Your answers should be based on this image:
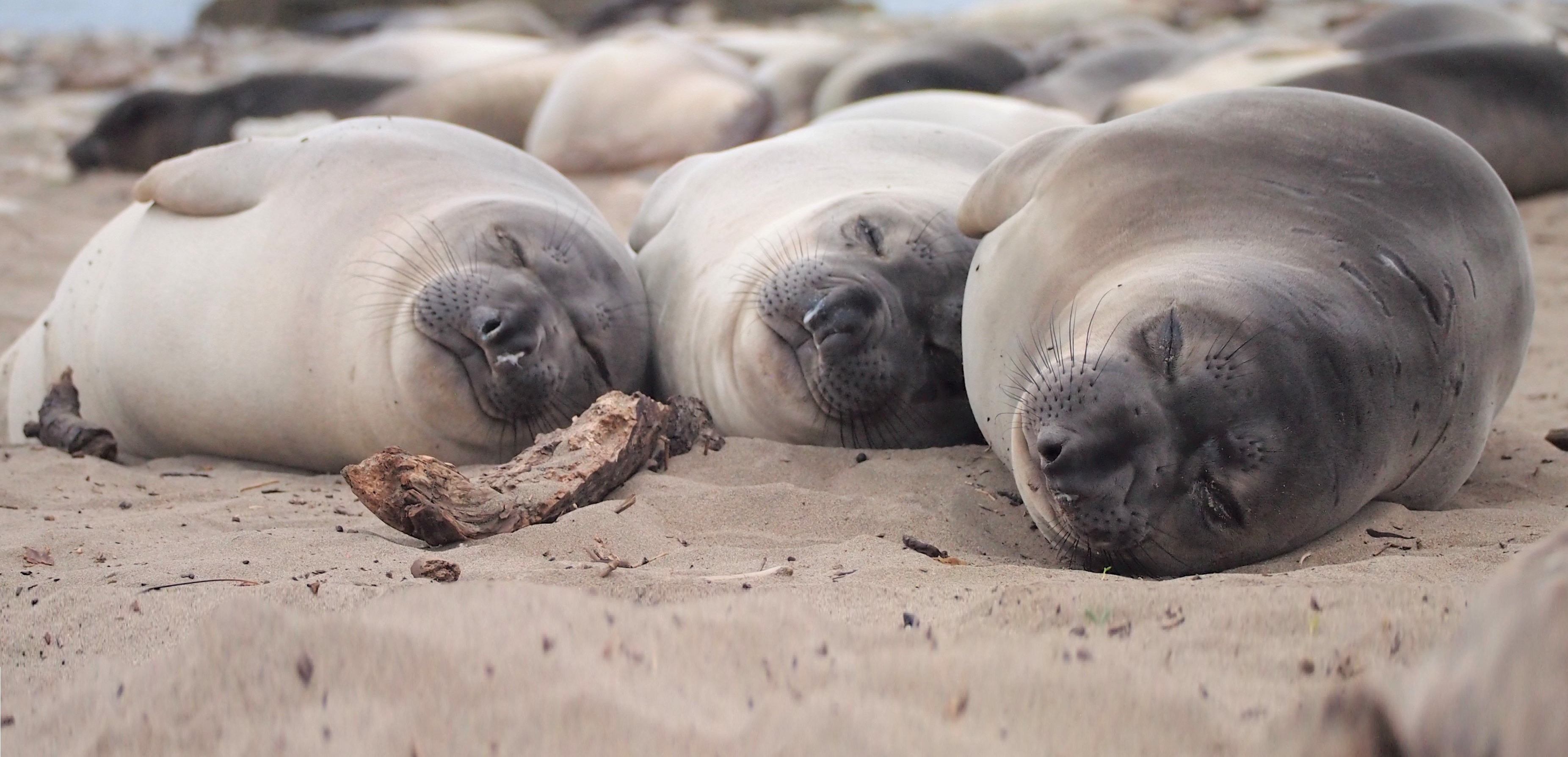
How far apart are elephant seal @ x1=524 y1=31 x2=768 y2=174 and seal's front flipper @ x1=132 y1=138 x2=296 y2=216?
13.3 feet

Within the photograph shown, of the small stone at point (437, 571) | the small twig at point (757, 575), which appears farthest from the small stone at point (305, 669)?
the small twig at point (757, 575)

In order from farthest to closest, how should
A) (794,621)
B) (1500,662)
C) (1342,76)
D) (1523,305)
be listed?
1. (1342,76)
2. (1523,305)
3. (794,621)
4. (1500,662)

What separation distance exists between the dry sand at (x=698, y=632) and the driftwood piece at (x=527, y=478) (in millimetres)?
71

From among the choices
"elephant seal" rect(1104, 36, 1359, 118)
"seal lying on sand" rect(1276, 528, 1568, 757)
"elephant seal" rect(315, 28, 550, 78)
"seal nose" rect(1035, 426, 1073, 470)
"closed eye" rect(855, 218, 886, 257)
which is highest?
"seal lying on sand" rect(1276, 528, 1568, 757)

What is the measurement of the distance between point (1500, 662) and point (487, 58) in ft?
31.5

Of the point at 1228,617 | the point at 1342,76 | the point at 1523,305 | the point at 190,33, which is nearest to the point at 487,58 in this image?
the point at 1342,76

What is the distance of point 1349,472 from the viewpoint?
2.59 m

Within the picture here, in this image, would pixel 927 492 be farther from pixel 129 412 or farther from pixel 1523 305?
pixel 129 412

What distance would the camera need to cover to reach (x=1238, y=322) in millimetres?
2529

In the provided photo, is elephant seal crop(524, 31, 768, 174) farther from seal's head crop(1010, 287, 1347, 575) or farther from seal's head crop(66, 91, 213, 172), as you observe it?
seal's head crop(1010, 287, 1347, 575)

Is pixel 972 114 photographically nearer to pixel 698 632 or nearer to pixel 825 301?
pixel 825 301

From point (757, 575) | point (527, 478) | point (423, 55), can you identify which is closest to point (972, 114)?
point (527, 478)

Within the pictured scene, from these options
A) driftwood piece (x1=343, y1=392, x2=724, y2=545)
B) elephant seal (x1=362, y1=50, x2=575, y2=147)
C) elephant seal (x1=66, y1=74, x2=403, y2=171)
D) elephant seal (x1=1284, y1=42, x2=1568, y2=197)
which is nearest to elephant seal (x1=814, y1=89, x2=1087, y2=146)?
elephant seal (x1=1284, y1=42, x2=1568, y2=197)

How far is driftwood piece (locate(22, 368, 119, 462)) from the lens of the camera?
3.70 meters
